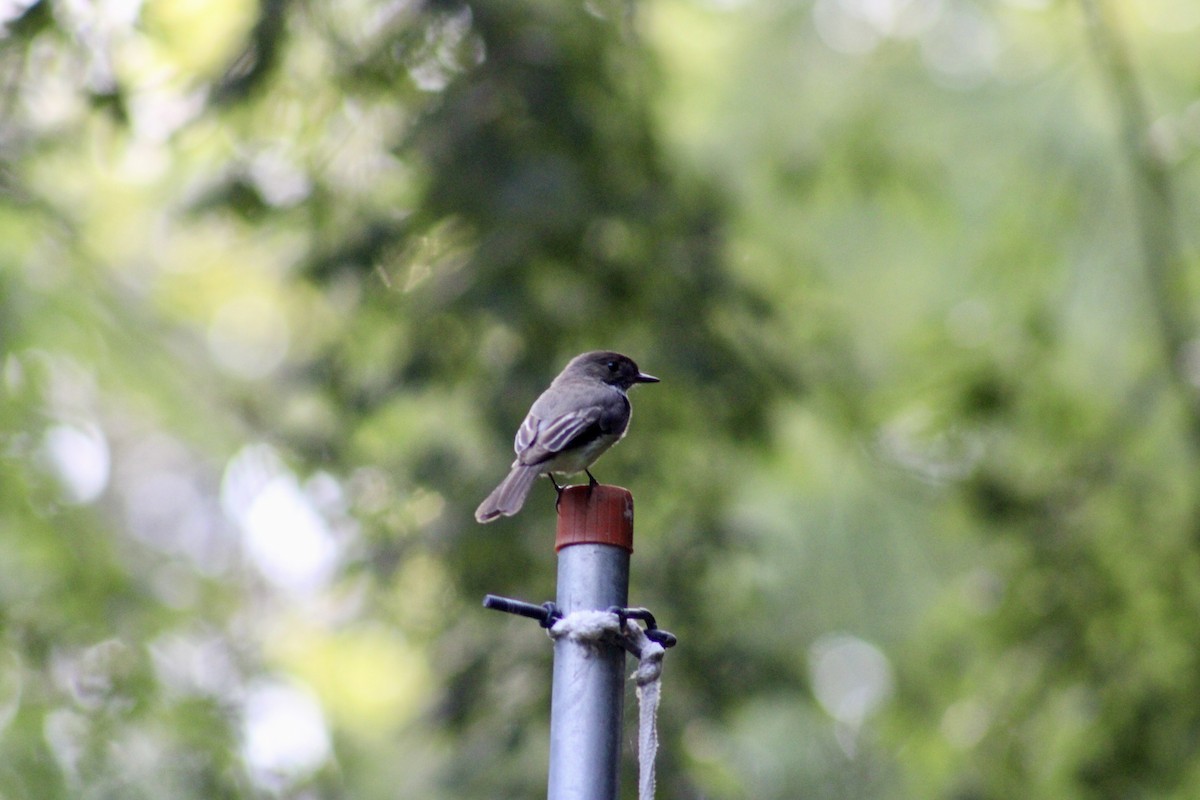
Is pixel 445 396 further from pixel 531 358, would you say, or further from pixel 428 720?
pixel 428 720

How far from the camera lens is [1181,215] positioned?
26.0 feet

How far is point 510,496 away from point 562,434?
0.97 feet

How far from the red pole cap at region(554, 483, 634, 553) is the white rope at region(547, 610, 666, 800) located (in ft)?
0.43

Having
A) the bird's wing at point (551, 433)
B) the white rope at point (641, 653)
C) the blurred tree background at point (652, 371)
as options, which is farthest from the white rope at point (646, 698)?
the blurred tree background at point (652, 371)

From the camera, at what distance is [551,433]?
13.2ft

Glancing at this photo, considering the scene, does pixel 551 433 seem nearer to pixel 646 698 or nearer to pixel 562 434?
pixel 562 434

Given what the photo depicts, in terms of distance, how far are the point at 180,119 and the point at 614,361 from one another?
6.89 ft

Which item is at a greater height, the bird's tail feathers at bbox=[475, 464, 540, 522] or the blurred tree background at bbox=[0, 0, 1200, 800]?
the blurred tree background at bbox=[0, 0, 1200, 800]

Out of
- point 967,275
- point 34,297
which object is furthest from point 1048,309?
point 34,297

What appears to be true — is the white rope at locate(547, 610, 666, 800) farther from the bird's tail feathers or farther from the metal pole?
the bird's tail feathers

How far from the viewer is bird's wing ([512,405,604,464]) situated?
13.1 ft

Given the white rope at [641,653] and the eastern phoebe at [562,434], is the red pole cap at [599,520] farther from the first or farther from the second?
the eastern phoebe at [562,434]

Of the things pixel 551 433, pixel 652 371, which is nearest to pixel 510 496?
pixel 551 433

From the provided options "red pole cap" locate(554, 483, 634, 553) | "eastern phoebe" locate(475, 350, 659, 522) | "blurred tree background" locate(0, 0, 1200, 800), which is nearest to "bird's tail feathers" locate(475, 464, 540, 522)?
"eastern phoebe" locate(475, 350, 659, 522)
